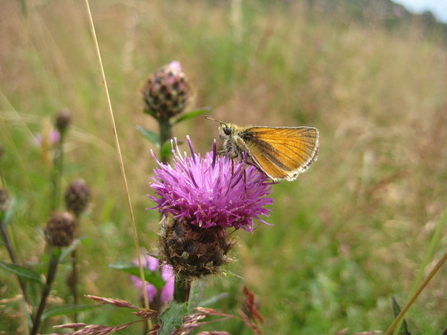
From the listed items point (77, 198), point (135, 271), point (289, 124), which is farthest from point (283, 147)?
point (289, 124)

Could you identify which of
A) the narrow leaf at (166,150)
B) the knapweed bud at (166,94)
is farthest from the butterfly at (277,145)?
the knapweed bud at (166,94)

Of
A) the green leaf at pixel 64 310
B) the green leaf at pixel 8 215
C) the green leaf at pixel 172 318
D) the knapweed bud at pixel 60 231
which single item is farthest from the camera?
the green leaf at pixel 8 215

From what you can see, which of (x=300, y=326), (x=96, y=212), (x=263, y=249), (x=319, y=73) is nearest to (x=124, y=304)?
(x=300, y=326)

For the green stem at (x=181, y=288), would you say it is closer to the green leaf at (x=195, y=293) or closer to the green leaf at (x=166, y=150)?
the green leaf at (x=195, y=293)

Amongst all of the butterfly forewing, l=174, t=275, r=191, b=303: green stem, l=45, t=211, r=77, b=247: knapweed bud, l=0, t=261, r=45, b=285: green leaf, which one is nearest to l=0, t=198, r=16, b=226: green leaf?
l=45, t=211, r=77, b=247: knapweed bud

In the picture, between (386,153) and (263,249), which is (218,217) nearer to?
(263,249)

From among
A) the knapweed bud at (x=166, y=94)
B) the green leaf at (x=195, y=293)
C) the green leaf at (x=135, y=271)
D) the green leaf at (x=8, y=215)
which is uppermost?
the knapweed bud at (x=166, y=94)

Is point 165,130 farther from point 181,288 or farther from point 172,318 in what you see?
point 172,318

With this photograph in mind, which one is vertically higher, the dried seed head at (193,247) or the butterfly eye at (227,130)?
the butterfly eye at (227,130)
